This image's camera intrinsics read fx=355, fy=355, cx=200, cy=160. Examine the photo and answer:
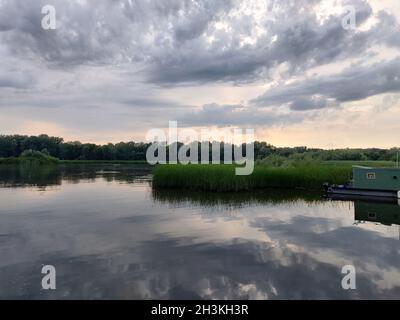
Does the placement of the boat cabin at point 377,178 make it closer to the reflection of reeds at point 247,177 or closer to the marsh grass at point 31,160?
the reflection of reeds at point 247,177

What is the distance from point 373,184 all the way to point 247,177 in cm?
1108

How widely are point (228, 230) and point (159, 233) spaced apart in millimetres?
3515

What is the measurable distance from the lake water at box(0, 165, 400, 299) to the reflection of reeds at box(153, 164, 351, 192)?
765cm

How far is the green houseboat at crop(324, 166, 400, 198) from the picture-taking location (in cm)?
2948

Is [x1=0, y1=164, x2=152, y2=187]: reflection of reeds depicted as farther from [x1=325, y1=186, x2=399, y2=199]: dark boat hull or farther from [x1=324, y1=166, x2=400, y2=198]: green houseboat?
[x1=324, y1=166, x2=400, y2=198]: green houseboat

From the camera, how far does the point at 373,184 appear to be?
30.7 m

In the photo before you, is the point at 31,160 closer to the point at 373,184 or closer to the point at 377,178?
the point at 373,184

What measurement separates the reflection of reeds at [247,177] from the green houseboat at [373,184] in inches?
157

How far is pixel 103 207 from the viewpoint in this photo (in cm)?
2620

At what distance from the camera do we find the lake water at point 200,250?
34.1 feet

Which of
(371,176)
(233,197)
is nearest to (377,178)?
(371,176)

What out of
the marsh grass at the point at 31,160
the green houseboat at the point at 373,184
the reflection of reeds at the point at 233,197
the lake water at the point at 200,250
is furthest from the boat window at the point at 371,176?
the marsh grass at the point at 31,160
